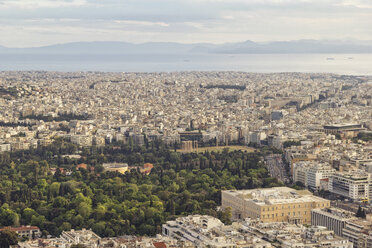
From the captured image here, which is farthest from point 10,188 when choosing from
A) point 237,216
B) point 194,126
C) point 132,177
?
point 194,126

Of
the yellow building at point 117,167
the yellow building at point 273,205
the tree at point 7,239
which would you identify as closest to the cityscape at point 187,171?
the yellow building at point 273,205

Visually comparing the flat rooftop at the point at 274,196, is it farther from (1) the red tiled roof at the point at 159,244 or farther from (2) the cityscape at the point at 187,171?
(1) the red tiled roof at the point at 159,244

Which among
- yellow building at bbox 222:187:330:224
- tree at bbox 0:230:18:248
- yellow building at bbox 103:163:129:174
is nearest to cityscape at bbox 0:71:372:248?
yellow building at bbox 222:187:330:224

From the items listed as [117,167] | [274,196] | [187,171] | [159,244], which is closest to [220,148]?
[117,167]

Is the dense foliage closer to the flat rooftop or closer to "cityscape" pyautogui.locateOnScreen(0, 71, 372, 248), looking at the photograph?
"cityscape" pyautogui.locateOnScreen(0, 71, 372, 248)

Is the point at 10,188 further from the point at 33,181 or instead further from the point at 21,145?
the point at 21,145
